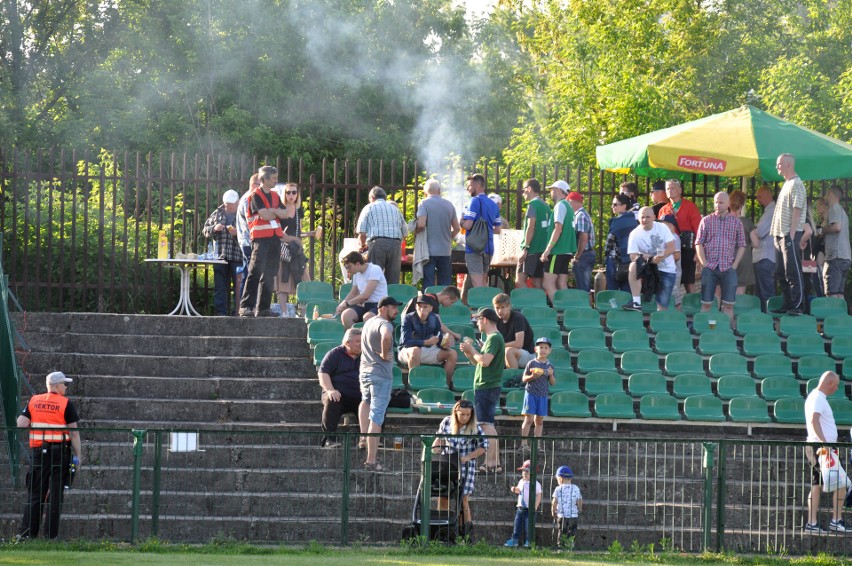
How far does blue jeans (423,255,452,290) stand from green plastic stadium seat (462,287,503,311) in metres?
0.48

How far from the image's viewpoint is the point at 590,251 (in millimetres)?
17156

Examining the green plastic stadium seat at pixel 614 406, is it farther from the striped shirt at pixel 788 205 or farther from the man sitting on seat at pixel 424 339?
the striped shirt at pixel 788 205

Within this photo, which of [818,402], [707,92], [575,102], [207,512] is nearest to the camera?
[207,512]

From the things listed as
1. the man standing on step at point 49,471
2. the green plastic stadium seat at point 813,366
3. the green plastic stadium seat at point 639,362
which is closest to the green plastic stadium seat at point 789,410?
the green plastic stadium seat at point 813,366

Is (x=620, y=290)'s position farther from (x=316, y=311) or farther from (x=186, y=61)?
(x=186, y=61)

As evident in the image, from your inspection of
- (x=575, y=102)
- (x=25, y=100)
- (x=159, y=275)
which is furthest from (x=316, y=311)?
(x=25, y=100)

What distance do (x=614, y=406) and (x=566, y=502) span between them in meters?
2.60

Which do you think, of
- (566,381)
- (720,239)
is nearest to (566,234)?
(720,239)

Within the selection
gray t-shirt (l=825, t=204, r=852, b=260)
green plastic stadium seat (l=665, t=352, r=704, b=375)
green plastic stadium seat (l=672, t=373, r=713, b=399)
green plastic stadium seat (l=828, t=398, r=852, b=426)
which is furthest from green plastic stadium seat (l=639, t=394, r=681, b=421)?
gray t-shirt (l=825, t=204, r=852, b=260)

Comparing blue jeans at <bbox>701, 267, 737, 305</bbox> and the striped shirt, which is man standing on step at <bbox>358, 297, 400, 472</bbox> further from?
the striped shirt

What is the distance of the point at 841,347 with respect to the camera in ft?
52.1

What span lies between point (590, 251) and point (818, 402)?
5010 mm

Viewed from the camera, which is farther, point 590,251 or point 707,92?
point 707,92

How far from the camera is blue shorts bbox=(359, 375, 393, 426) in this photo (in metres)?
12.9
